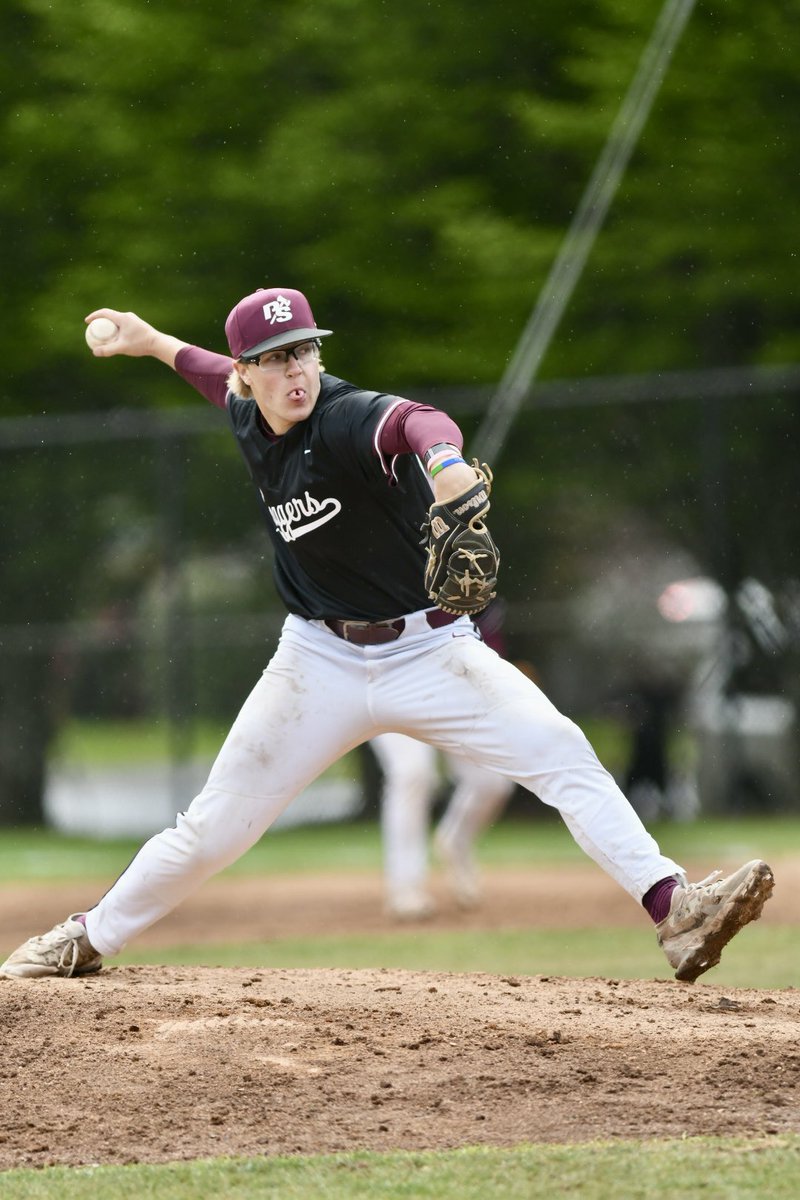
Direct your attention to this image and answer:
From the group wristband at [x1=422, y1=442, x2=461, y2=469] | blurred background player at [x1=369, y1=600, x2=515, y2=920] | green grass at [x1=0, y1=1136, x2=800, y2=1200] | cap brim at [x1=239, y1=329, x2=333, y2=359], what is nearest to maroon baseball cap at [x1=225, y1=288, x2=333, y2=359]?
cap brim at [x1=239, y1=329, x2=333, y2=359]

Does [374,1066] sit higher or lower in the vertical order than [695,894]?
lower

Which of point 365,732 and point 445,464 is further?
point 365,732

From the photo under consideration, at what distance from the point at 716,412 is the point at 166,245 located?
536 cm

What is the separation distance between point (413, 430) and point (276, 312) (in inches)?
27.5

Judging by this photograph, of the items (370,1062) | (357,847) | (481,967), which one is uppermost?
(370,1062)

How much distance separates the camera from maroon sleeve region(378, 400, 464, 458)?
4.45m

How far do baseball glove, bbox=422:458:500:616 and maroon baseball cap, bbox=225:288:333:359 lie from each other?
804 mm

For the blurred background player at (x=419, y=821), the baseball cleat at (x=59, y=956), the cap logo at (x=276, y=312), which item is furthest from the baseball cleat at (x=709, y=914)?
the blurred background player at (x=419, y=821)

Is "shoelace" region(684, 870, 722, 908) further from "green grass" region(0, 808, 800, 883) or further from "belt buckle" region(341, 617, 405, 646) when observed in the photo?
"green grass" region(0, 808, 800, 883)

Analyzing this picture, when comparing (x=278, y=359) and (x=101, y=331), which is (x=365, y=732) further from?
(x=101, y=331)

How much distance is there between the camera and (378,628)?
5.04 meters

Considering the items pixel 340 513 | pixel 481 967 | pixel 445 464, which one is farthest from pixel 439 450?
pixel 481 967

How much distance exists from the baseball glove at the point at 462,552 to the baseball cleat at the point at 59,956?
169 centimetres

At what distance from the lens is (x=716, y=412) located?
1388 centimetres
